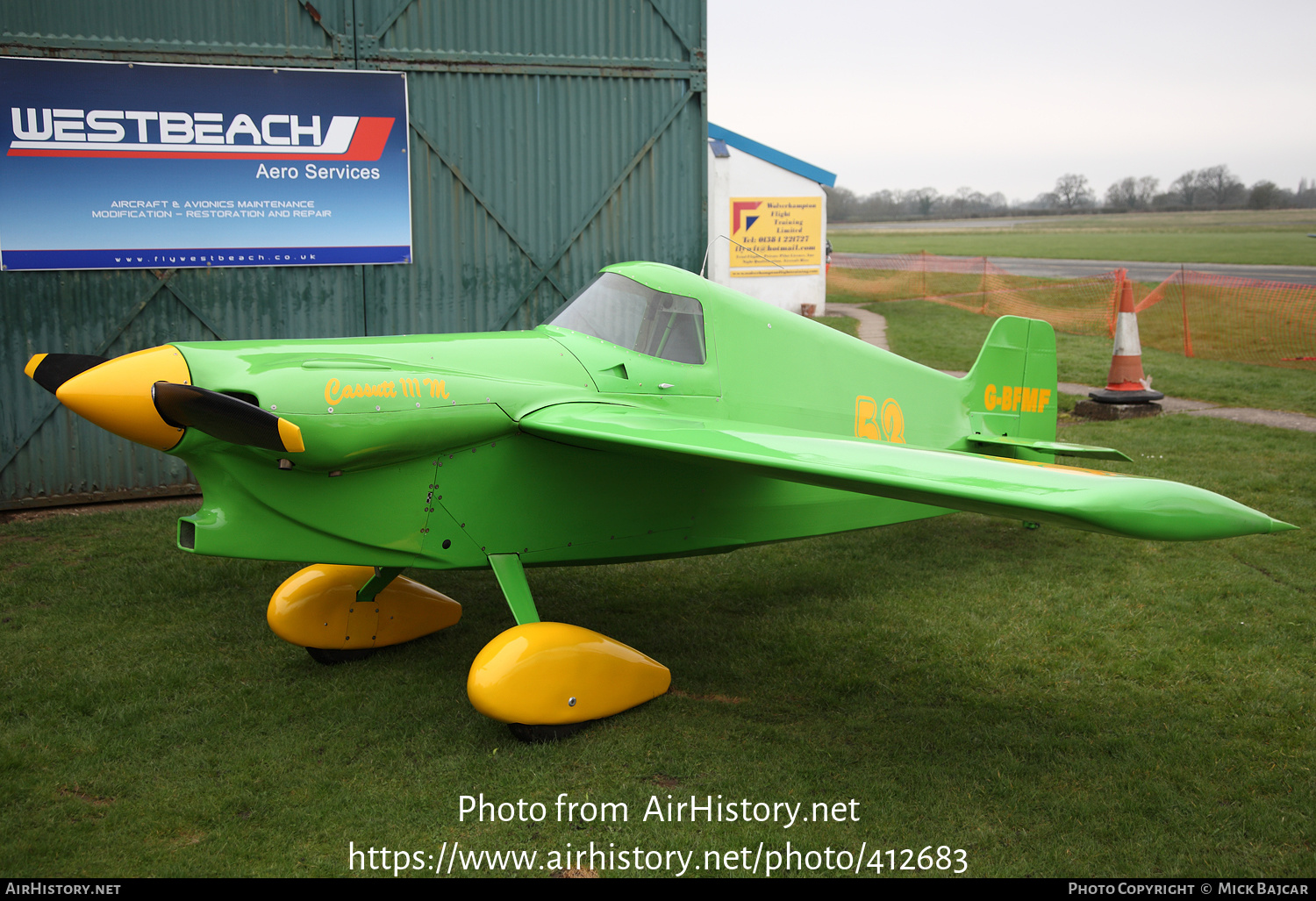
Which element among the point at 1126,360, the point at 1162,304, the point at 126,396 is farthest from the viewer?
the point at 1162,304

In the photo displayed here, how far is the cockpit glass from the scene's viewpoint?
523 cm

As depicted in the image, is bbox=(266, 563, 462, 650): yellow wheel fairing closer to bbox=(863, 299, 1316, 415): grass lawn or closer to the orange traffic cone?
the orange traffic cone

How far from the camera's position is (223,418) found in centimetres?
369

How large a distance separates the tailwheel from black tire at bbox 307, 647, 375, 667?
4.28ft

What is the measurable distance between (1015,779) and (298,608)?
3794 mm

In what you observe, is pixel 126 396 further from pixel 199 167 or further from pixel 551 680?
pixel 199 167

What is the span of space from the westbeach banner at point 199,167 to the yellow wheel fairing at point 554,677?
5.90 meters

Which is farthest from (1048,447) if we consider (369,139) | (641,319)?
(369,139)

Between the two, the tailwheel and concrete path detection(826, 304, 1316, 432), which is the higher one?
concrete path detection(826, 304, 1316, 432)

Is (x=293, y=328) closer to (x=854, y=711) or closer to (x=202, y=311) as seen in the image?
(x=202, y=311)

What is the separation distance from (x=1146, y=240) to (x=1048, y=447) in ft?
200

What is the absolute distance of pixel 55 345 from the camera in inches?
327

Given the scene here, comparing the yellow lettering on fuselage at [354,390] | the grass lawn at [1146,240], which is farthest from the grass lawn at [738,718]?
the grass lawn at [1146,240]

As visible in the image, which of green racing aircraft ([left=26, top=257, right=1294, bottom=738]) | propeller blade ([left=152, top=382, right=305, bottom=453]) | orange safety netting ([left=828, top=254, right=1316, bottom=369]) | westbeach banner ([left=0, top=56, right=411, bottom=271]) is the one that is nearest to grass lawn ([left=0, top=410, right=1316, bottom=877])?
green racing aircraft ([left=26, top=257, right=1294, bottom=738])
